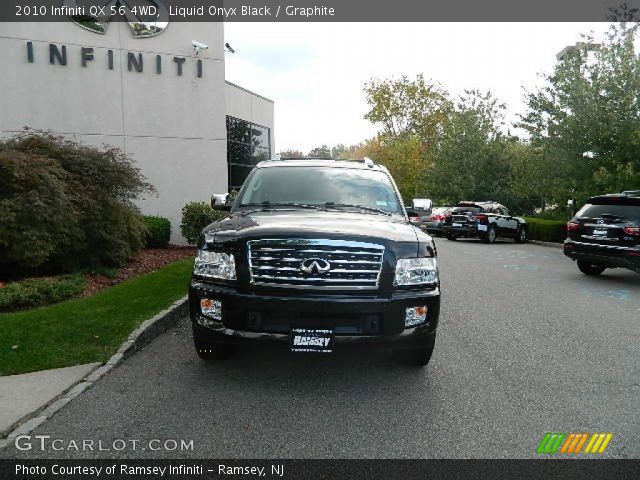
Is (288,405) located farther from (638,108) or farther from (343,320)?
(638,108)

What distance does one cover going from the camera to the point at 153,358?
5.07m

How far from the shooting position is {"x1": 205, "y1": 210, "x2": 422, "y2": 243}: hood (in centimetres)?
412

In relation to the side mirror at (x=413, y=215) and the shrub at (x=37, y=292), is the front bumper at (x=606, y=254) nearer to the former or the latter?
the side mirror at (x=413, y=215)

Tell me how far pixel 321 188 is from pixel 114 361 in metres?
2.71

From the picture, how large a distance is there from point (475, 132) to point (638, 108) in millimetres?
18859

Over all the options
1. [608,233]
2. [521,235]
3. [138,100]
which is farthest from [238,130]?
[608,233]

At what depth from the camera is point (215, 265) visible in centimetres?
423

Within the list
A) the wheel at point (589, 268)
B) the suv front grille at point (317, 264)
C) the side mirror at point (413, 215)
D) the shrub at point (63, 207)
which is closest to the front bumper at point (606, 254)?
the wheel at point (589, 268)

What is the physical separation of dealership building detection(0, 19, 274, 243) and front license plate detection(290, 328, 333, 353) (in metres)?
11.4

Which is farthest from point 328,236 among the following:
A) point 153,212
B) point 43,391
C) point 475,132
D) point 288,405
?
point 475,132

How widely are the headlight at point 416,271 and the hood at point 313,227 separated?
18cm

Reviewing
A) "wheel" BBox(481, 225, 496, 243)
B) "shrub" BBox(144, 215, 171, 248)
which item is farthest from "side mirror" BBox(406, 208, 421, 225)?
"wheel" BBox(481, 225, 496, 243)

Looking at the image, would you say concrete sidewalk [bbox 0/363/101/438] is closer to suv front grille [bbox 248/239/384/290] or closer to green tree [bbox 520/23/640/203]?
suv front grille [bbox 248/239/384/290]

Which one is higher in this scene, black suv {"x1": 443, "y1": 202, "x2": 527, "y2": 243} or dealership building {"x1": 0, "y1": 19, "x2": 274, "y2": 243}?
dealership building {"x1": 0, "y1": 19, "x2": 274, "y2": 243}
